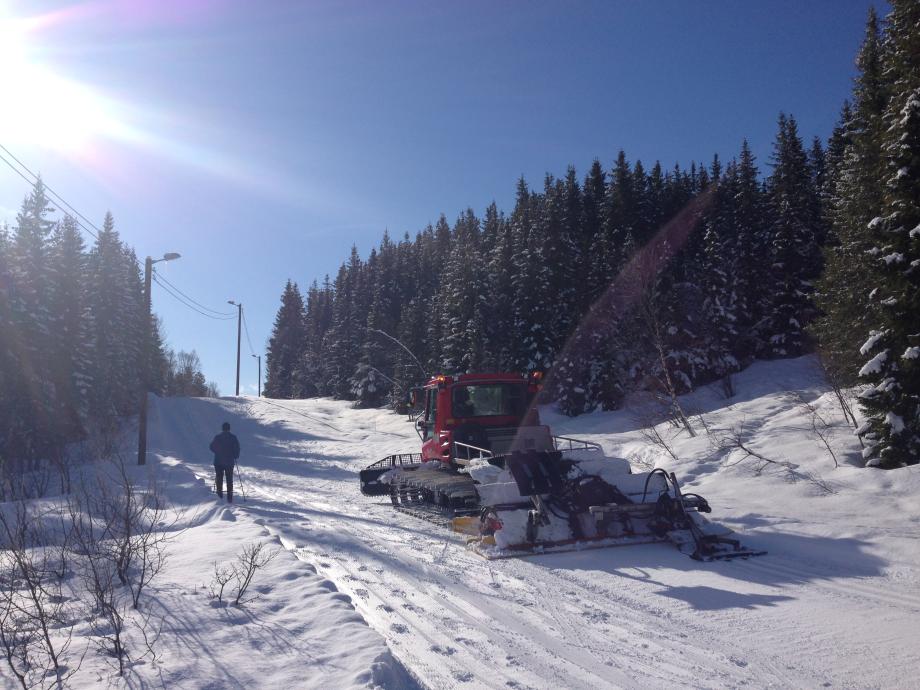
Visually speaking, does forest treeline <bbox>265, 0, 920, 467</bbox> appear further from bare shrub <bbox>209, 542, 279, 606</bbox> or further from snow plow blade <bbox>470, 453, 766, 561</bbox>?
bare shrub <bbox>209, 542, 279, 606</bbox>

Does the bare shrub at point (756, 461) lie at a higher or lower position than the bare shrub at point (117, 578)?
higher

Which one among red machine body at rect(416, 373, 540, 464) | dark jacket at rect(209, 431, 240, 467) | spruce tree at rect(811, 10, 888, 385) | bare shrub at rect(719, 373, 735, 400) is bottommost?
dark jacket at rect(209, 431, 240, 467)

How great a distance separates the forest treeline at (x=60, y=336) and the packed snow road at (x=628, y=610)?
17166mm

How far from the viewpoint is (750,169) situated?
45906 millimetres

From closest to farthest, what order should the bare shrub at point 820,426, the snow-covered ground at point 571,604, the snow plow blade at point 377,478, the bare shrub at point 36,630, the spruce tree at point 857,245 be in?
the bare shrub at point 36,630
the snow-covered ground at point 571,604
the bare shrub at point 820,426
the spruce tree at point 857,245
the snow plow blade at point 377,478

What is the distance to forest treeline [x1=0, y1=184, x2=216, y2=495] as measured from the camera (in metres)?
30.3

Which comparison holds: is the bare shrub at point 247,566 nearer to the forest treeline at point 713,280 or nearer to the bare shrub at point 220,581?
the bare shrub at point 220,581

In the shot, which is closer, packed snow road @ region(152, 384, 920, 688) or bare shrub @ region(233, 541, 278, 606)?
packed snow road @ region(152, 384, 920, 688)

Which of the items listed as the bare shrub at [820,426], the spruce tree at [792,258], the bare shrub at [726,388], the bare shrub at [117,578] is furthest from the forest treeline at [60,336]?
the spruce tree at [792,258]

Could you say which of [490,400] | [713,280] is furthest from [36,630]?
[713,280]

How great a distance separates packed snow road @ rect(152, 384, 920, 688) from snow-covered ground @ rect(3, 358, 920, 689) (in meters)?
0.02

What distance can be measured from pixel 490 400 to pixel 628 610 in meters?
7.56

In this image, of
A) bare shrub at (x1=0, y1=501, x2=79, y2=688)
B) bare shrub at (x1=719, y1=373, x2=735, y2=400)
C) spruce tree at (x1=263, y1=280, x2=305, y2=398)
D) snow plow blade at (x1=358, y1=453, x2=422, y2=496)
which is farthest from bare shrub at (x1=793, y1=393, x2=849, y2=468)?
spruce tree at (x1=263, y1=280, x2=305, y2=398)

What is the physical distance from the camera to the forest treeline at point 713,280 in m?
13.2
